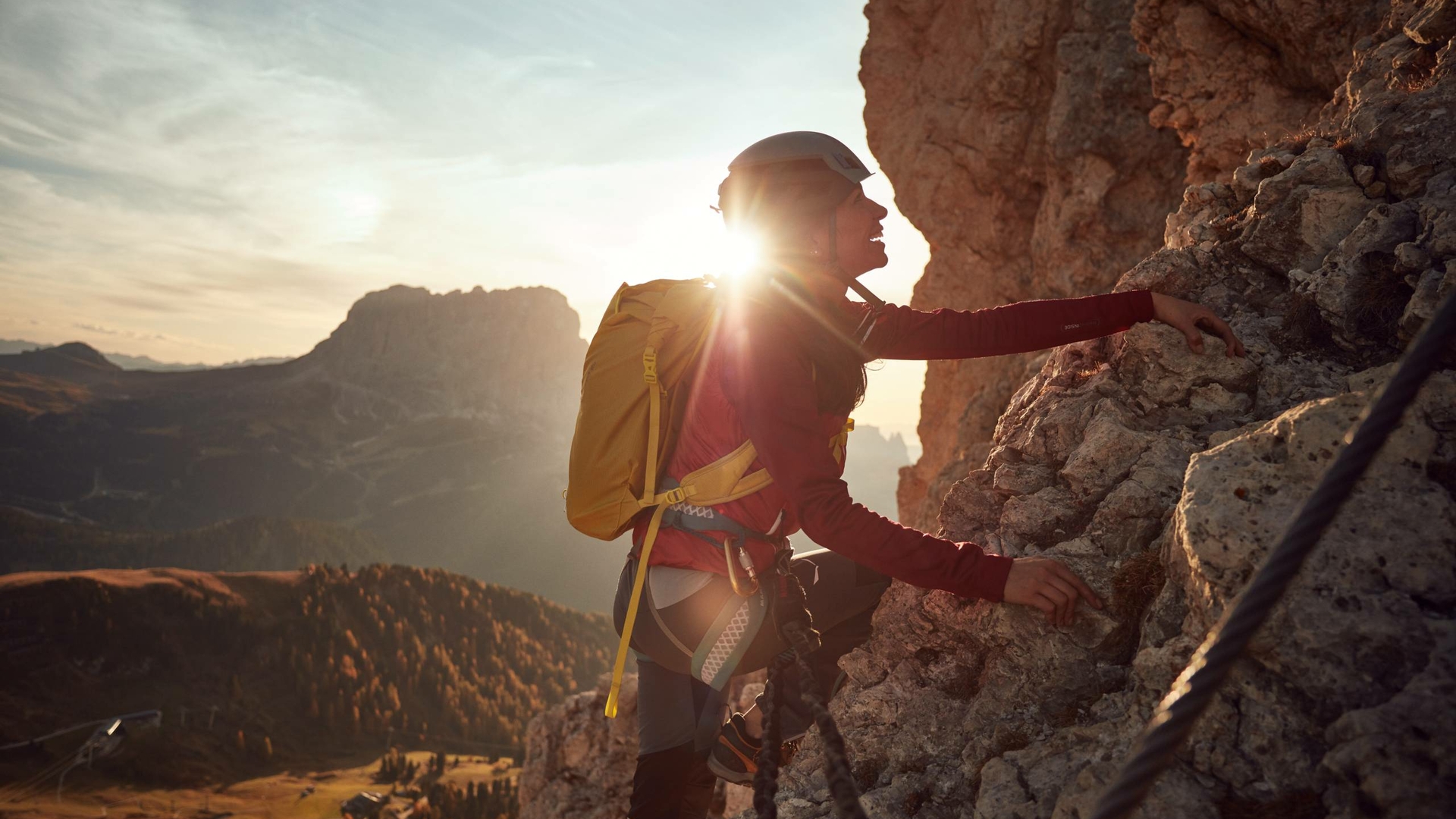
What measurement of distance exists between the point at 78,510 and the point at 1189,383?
26466cm

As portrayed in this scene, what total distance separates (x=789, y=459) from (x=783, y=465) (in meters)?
0.04

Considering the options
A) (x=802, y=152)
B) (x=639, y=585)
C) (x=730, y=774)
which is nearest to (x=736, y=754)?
(x=730, y=774)

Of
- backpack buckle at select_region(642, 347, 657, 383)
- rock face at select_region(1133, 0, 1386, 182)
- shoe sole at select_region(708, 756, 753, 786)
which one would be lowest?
shoe sole at select_region(708, 756, 753, 786)

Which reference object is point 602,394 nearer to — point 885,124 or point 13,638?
point 885,124

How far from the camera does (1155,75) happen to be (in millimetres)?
12734

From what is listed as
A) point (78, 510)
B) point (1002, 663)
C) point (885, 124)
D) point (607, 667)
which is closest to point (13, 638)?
point (607, 667)

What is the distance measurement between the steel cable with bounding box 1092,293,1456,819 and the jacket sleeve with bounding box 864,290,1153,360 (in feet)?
9.15

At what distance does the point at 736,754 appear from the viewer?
4148mm

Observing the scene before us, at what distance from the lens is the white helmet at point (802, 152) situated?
4316 millimetres

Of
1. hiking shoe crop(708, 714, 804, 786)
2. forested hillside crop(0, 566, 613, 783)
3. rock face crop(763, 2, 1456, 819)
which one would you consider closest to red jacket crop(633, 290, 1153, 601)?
rock face crop(763, 2, 1456, 819)

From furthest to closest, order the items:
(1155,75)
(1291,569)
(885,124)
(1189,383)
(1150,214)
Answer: (885,124) < (1150,214) < (1155,75) < (1189,383) < (1291,569)

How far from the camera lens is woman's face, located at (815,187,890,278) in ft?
14.3

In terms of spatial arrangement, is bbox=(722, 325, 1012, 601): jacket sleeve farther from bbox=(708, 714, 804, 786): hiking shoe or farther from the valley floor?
the valley floor

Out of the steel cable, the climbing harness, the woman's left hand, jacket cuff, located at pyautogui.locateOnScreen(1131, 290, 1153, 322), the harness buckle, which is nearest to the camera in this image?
the steel cable
